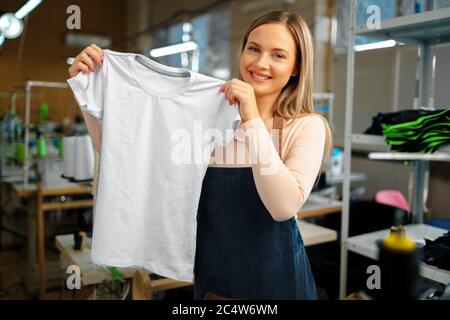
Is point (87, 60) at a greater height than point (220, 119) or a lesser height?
greater

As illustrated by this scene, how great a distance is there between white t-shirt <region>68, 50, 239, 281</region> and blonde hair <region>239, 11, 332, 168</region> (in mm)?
120

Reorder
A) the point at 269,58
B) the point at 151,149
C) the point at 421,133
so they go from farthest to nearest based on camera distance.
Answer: the point at 421,133
the point at 151,149
the point at 269,58

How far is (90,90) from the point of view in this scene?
0.87 meters

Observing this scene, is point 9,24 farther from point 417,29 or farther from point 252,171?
point 417,29

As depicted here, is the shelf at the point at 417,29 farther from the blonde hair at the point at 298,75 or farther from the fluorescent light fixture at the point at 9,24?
the fluorescent light fixture at the point at 9,24

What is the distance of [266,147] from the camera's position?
69cm

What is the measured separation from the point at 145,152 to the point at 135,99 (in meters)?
0.12

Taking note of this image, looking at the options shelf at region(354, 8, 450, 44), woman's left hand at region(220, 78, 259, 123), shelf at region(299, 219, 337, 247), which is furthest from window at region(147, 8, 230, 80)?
woman's left hand at region(220, 78, 259, 123)

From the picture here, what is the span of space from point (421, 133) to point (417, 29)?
32 cm

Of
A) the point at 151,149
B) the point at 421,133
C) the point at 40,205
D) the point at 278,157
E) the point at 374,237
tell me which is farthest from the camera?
the point at 40,205

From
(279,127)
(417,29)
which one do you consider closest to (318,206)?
(417,29)

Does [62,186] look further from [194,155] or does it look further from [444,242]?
[444,242]

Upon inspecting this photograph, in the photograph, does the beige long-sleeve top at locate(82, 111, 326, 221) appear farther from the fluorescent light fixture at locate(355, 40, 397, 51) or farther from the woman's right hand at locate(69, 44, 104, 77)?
the fluorescent light fixture at locate(355, 40, 397, 51)

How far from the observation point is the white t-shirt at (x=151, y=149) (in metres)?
0.88
